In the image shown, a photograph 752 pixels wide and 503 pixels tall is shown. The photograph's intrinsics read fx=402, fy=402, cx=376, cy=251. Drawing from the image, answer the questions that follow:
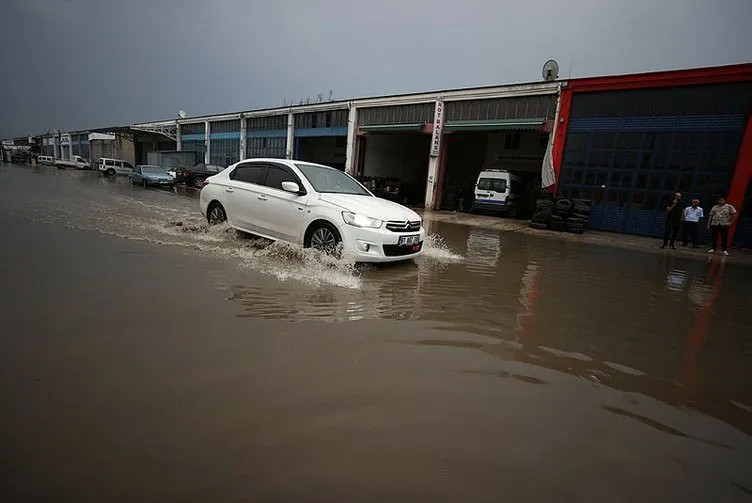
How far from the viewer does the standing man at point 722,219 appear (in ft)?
37.7

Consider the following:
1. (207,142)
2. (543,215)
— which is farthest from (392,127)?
(207,142)

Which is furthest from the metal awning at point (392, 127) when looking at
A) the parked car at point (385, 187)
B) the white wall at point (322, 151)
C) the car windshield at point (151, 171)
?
the car windshield at point (151, 171)

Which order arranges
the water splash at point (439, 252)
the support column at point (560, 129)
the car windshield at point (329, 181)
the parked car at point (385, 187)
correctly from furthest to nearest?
the parked car at point (385, 187) → the support column at point (560, 129) → the water splash at point (439, 252) → the car windshield at point (329, 181)

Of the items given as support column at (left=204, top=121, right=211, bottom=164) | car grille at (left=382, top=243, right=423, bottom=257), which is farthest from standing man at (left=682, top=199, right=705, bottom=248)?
support column at (left=204, top=121, right=211, bottom=164)

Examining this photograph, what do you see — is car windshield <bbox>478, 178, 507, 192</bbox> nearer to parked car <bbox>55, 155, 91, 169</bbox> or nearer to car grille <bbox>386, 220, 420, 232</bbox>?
car grille <bbox>386, 220, 420, 232</bbox>

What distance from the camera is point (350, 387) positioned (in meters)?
2.76

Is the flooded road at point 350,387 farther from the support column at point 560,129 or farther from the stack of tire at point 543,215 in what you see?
the support column at point 560,129

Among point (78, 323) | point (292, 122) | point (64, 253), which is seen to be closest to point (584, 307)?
point (78, 323)

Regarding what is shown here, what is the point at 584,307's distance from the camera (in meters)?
5.10

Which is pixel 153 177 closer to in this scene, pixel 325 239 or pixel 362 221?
pixel 325 239

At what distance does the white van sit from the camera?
1773 centimetres

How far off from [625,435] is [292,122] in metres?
29.0

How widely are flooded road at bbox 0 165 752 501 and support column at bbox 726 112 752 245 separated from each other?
9.93m

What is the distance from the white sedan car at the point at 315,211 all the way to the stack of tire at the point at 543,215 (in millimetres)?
9629
